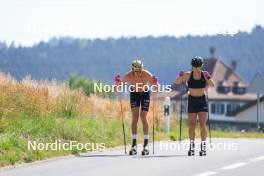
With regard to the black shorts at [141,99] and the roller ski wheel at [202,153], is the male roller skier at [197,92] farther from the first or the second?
the black shorts at [141,99]

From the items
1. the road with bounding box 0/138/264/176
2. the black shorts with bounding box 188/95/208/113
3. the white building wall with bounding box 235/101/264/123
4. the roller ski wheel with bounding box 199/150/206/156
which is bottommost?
the road with bounding box 0/138/264/176

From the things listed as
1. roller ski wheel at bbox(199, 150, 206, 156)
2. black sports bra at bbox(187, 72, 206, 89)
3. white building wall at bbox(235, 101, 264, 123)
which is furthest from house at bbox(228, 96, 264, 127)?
black sports bra at bbox(187, 72, 206, 89)

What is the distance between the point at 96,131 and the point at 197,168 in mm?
5213

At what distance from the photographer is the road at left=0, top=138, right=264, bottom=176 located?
40.0 feet

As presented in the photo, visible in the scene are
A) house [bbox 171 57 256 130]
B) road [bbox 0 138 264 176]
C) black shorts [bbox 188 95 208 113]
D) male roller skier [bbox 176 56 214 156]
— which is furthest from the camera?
house [bbox 171 57 256 130]

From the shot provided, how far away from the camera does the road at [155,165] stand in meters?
12.2

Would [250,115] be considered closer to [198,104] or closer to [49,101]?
[49,101]

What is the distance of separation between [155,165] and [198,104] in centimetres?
220

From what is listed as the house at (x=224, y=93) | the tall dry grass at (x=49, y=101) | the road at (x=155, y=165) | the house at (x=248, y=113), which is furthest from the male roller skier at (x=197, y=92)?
the house at (x=224, y=93)

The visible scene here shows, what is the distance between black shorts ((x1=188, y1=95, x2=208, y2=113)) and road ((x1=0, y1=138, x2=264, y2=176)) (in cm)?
99

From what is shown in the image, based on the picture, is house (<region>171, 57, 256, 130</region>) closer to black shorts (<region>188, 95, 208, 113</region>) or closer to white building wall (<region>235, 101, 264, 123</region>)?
white building wall (<region>235, 101, 264, 123</region>)

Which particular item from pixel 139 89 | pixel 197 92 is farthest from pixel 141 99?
pixel 197 92

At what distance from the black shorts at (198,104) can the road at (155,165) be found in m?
0.99

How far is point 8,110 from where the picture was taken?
53.3 feet
